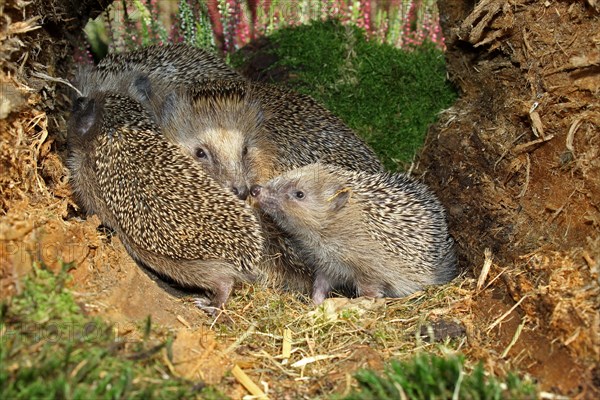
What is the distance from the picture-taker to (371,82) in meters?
7.28

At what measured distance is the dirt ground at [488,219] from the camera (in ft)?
13.3

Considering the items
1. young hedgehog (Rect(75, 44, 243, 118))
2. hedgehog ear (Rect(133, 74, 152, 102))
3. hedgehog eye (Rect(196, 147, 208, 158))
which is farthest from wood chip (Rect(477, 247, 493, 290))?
hedgehog ear (Rect(133, 74, 152, 102))

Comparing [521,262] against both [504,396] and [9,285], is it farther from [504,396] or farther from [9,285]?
[9,285]

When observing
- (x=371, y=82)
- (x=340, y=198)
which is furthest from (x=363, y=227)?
(x=371, y=82)

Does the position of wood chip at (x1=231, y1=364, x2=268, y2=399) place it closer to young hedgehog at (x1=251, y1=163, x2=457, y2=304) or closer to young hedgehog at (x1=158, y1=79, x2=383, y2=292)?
young hedgehog at (x1=251, y1=163, x2=457, y2=304)

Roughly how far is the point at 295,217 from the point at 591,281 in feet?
8.23

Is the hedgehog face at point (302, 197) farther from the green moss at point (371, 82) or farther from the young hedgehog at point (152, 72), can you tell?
the young hedgehog at point (152, 72)

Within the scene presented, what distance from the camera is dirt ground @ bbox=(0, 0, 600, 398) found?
160 inches

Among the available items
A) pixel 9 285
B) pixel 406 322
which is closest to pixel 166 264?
pixel 9 285

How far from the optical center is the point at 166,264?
516 cm

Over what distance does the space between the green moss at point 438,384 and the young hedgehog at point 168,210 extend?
167 cm

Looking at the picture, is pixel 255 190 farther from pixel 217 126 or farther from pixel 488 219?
pixel 488 219

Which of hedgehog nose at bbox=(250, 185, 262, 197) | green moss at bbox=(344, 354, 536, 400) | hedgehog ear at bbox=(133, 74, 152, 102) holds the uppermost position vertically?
hedgehog ear at bbox=(133, 74, 152, 102)

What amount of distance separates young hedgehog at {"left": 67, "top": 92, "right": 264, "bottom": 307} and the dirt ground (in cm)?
24
